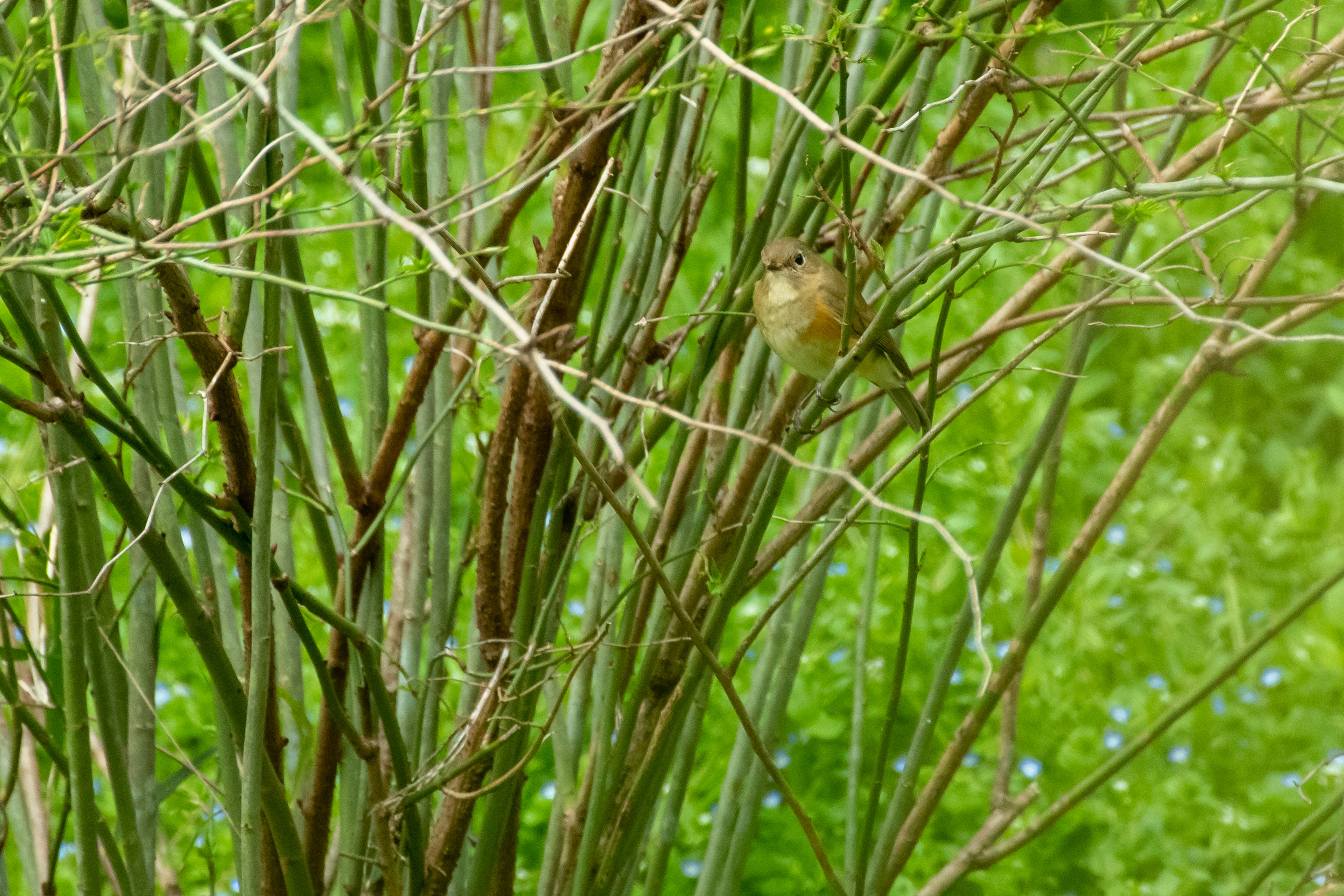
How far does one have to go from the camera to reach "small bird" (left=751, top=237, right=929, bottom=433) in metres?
1.23

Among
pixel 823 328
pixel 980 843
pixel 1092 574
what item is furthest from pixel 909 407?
pixel 1092 574

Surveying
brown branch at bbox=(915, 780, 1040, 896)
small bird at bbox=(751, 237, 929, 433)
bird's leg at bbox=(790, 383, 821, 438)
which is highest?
small bird at bbox=(751, 237, 929, 433)

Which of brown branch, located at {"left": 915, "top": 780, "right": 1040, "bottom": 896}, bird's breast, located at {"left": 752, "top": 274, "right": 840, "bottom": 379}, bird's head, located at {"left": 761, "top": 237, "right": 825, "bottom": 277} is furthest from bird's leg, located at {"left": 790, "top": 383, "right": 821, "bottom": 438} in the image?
brown branch, located at {"left": 915, "top": 780, "right": 1040, "bottom": 896}

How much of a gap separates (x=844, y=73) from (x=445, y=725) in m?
1.63

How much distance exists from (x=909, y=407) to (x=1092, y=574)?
5.01ft

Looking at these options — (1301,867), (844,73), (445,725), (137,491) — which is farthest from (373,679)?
(1301,867)

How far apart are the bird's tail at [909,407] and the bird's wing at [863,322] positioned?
0.02 metres

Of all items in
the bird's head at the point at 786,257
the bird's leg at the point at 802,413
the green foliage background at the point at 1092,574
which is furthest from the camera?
the green foliage background at the point at 1092,574

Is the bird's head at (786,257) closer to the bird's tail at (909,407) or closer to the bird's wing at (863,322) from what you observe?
the bird's wing at (863,322)

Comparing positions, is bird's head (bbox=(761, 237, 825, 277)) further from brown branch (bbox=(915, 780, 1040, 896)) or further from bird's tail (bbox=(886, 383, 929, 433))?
brown branch (bbox=(915, 780, 1040, 896))

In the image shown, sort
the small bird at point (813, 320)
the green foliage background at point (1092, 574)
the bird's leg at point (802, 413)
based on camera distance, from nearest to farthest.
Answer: the bird's leg at point (802, 413) → the small bird at point (813, 320) → the green foliage background at point (1092, 574)

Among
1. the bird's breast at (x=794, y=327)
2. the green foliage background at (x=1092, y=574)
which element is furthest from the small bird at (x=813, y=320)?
the green foliage background at (x=1092, y=574)

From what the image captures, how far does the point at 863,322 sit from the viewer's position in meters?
1.56

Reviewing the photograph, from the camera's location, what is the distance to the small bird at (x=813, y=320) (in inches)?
48.6
